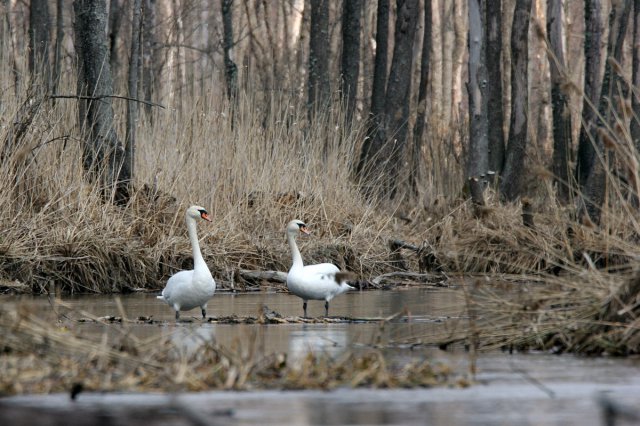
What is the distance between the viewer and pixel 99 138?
562 inches

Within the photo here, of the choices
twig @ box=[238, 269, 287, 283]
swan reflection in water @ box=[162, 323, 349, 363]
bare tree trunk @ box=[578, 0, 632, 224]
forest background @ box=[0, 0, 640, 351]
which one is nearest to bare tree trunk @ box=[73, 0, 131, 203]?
forest background @ box=[0, 0, 640, 351]

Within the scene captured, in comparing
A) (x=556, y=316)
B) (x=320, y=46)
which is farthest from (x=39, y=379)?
(x=320, y=46)

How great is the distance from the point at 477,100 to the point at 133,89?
19.9 ft

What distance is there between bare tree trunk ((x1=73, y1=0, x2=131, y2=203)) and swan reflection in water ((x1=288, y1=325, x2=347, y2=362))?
5.28m

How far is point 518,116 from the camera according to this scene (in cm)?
2134

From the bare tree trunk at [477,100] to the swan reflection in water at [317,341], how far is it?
11.9m

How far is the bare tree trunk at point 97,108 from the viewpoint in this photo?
44.8ft

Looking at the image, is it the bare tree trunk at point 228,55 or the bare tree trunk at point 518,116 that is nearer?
the bare tree trunk at point 518,116

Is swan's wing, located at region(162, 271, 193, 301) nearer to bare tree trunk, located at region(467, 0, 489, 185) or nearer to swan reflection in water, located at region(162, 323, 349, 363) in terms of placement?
swan reflection in water, located at region(162, 323, 349, 363)

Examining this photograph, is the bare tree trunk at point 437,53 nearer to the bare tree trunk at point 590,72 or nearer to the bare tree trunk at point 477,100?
the bare tree trunk at point 590,72

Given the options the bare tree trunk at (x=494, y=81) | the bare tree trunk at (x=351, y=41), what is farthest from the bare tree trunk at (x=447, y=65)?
the bare tree trunk at (x=351, y=41)

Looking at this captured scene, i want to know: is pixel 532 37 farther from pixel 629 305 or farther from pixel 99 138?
pixel 629 305

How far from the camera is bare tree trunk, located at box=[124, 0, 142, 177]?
14.3 m

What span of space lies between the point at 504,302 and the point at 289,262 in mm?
7355
